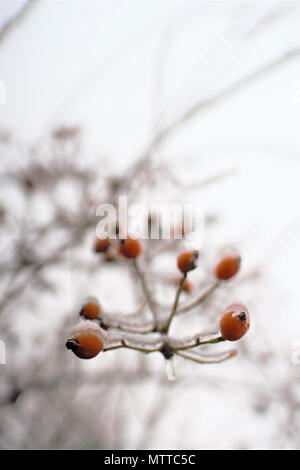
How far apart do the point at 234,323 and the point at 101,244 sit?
79 cm

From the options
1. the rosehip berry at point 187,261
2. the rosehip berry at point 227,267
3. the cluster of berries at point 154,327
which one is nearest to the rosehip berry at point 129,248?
the cluster of berries at point 154,327

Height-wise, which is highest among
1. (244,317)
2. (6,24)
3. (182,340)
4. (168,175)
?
(6,24)

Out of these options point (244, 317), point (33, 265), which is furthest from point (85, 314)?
point (33, 265)

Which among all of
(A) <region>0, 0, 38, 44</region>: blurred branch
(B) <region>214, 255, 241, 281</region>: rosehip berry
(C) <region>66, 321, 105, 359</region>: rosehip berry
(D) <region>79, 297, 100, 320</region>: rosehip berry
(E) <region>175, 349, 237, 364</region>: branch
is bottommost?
(E) <region>175, 349, 237, 364</region>: branch

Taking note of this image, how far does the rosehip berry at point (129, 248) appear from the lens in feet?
4.47

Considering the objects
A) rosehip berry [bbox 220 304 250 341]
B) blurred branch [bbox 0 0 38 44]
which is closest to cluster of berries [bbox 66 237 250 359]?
rosehip berry [bbox 220 304 250 341]

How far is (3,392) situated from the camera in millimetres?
3857

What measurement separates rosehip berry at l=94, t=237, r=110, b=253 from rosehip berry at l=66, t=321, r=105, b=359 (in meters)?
0.61

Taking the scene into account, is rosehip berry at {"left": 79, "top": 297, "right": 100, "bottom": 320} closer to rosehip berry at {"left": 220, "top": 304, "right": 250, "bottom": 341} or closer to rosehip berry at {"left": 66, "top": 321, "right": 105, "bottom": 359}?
rosehip berry at {"left": 66, "top": 321, "right": 105, "bottom": 359}

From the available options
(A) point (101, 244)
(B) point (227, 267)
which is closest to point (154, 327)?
(B) point (227, 267)

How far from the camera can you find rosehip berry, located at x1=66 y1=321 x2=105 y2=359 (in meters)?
1.02

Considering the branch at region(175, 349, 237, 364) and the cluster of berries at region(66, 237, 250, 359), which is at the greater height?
the cluster of berries at region(66, 237, 250, 359)
